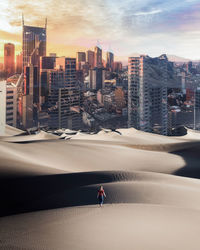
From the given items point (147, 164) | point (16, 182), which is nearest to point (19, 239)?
point (16, 182)

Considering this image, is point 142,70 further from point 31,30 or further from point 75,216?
point 75,216

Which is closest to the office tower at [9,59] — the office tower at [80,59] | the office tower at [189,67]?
the office tower at [80,59]

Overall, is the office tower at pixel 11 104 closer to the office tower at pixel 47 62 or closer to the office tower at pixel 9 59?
the office tower at pixel 9 59

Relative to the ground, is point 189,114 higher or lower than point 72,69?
lower

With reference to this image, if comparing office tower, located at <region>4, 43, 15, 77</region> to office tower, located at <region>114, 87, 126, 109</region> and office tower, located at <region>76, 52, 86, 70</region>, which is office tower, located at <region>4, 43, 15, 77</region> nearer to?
office tower, located at <region>76, 52, 86, 70</region>

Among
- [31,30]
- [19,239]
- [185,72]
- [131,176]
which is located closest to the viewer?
[19,239]

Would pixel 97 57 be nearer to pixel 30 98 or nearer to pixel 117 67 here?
pixel 117 67
